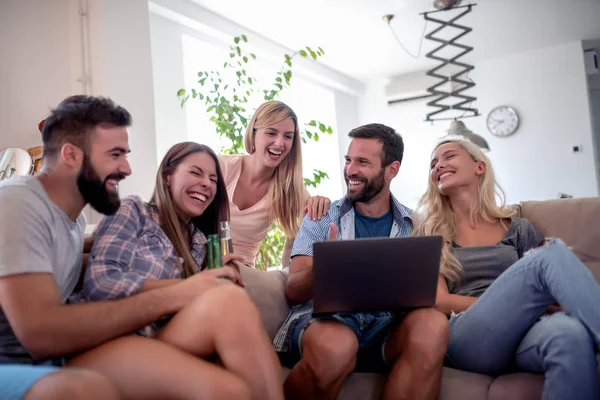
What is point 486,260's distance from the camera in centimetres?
186

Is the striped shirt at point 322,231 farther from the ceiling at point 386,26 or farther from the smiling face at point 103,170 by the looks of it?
the ceiling at point 386,26

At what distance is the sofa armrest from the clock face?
5.54 metres

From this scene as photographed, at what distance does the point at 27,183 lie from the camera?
119 cm

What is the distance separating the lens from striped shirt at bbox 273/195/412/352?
172 cm

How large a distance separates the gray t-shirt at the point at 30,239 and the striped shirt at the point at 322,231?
70 centimetres

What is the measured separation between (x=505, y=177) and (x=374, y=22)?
9.45 ft

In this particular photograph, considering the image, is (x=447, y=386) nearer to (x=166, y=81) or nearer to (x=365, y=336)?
(x=365, y=336)

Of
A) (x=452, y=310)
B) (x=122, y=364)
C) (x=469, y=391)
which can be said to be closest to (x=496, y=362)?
(x=469, y=391)

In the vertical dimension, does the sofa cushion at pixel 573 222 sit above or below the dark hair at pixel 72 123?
below

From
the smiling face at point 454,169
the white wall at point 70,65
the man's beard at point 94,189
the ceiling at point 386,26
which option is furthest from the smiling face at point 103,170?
the ceiling at point 386,26

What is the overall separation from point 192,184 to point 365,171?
684 mm

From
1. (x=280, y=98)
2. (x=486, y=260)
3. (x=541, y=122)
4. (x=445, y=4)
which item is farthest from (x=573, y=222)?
(x=541, y=122)

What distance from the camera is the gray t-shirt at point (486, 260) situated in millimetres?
1840

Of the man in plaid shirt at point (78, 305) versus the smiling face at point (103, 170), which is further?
the smiling face at point (103, 170)
